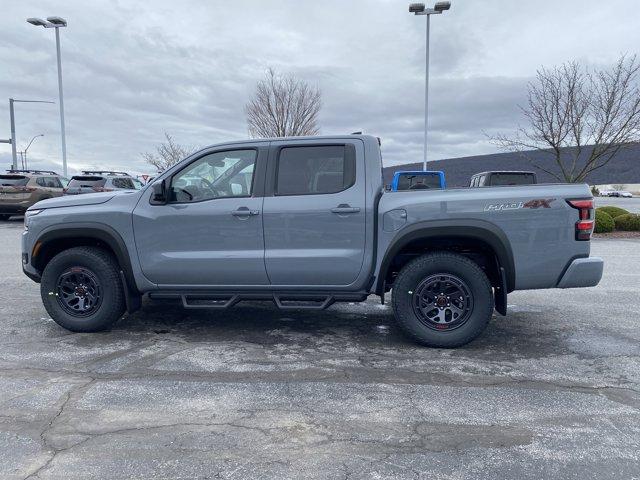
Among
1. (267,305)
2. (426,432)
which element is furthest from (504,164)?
(426,432)

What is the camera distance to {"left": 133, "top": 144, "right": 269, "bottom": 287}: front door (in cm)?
462

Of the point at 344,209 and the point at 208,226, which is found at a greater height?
the point at 344,209

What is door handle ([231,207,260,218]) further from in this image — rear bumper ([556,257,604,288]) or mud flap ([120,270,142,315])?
rear bumper ([556,257,604,288])

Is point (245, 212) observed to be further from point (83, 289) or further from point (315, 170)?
point (83, 289)

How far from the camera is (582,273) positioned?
14.1 ft

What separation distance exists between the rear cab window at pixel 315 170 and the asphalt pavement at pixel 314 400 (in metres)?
1.53

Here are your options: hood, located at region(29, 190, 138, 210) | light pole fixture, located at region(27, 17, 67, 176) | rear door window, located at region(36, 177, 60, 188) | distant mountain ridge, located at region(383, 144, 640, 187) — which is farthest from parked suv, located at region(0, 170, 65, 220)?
hood, located at region(29, 190, 138, 210)

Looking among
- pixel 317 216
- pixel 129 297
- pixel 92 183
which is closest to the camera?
pixel 317 216

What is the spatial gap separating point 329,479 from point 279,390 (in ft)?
3.82

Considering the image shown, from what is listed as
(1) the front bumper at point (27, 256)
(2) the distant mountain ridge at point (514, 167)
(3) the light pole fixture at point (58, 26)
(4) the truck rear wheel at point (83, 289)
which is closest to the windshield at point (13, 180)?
(3) the light pole fixture at point (58, 26)

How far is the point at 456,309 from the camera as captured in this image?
4.51m

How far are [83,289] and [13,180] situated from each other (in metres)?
15.0

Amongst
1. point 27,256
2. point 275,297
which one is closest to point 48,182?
point 27,256

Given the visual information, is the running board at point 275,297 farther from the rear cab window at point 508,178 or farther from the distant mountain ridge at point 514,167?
the distant mountain ridge at point 514,167
